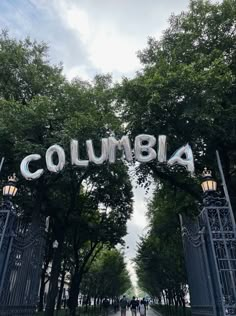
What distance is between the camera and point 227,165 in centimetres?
1783

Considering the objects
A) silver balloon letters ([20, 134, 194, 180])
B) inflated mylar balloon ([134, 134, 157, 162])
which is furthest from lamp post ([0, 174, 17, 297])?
inflated mylar balloon ([134, 134, 157, 162])

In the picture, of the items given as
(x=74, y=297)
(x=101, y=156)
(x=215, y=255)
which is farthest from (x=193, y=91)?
(x=74, y=297)

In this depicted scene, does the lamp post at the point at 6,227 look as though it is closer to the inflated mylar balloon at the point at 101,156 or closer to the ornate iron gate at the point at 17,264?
the ornate iron gate at the point at 17,264

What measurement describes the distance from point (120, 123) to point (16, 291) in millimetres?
9905

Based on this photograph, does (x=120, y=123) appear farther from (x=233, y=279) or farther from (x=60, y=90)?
(x=233, y=279)

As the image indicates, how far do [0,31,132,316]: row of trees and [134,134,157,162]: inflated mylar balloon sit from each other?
4621mm

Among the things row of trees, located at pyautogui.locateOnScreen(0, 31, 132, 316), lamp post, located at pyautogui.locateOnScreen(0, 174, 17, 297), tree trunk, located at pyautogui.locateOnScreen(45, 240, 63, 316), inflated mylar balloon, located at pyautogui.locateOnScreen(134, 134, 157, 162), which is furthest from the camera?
tree trunk, located at pyautogui.locateOnScreen(45, 240, 63, 316)

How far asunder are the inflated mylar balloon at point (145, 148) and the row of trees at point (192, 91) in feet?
8.60

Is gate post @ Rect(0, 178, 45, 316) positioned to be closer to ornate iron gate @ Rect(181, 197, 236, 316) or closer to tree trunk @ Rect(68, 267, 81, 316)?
ornate iron gate @ Rect(181, 197, 236, 316)

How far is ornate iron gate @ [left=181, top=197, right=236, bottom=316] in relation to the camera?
353 inches

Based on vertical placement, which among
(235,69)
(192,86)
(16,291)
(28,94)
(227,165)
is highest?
→ (28,94)

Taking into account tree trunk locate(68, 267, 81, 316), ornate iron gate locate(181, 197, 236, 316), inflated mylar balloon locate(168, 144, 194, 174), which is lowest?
ornate iron gate locate(181, 197, 236, 316)

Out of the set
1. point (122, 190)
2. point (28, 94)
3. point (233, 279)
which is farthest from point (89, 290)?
point (233, 279)

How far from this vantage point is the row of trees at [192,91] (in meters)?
14.6
